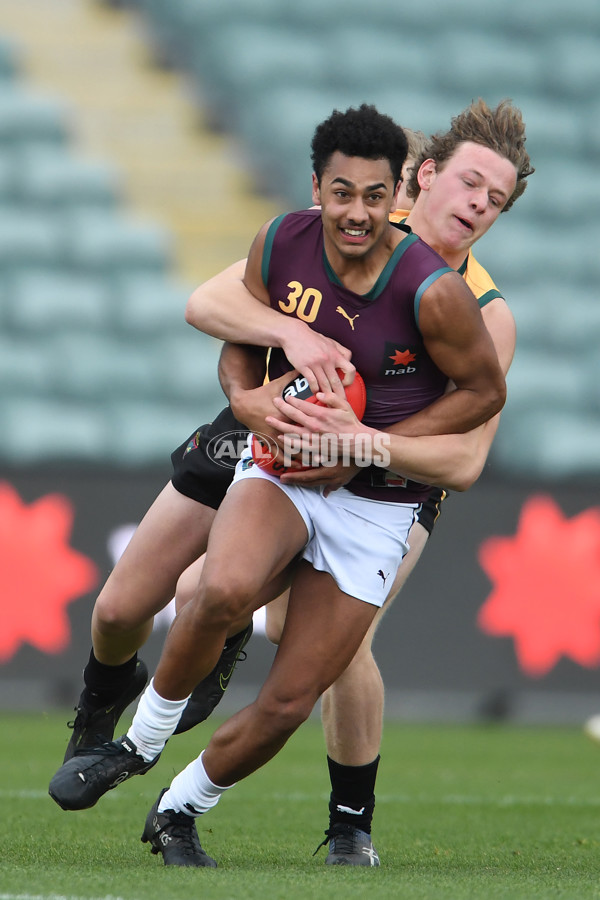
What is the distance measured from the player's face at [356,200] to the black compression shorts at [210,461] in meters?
0.84

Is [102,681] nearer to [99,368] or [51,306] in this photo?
[99,368]

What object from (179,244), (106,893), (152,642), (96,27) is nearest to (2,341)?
(179,244)

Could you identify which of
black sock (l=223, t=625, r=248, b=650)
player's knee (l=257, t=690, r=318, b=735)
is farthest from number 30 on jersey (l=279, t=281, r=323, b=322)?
black sock (l=223, t=625, r=248, b=650)

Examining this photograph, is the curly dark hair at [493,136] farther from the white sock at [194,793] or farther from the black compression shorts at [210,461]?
the white sock at [194,793]

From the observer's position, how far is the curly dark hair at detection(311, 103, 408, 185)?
148 inches

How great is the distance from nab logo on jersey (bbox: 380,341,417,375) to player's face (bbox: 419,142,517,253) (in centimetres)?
58

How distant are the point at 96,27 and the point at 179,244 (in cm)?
273

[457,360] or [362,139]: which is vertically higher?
[362,139]

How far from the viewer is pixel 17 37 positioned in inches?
489

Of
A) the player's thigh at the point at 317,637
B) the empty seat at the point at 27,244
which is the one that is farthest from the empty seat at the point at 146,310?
the player's thigh at the point at 317,637

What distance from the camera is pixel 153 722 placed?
4.06m

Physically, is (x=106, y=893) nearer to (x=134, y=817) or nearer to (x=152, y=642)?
(x=134, y=817)

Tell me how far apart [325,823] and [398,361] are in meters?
2.14

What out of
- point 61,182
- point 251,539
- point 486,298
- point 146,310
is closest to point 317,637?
point 251,539
